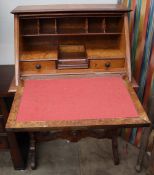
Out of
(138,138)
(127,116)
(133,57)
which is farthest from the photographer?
(138,138)

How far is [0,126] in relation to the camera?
5.67ft

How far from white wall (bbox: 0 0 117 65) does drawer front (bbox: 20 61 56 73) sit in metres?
0.57

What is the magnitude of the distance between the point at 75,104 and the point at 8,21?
1.11 meters

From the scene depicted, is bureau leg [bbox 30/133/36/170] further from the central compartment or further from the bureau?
the central compartment

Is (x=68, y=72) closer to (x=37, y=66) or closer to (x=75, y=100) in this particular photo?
(x=37, y=66)

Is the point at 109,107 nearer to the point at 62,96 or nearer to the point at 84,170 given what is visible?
the point at 62,96

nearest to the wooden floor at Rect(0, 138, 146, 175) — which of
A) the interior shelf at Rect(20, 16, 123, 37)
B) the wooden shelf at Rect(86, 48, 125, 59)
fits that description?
the wooden shelf at Rect(86, 48, 125, 59)

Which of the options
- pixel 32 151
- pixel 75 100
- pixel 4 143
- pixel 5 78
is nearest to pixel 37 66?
pixel 5 78

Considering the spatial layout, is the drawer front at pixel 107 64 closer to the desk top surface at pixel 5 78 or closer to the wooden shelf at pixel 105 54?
the wooden shelf at pixel 105 54

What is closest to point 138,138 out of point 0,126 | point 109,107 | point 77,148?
point 77,148

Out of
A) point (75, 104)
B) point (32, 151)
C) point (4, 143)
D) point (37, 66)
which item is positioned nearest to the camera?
point (75, 104)

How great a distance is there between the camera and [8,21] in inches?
75.1

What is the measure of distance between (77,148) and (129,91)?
3.54ft

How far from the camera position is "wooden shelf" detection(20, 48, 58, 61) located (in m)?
1.53
